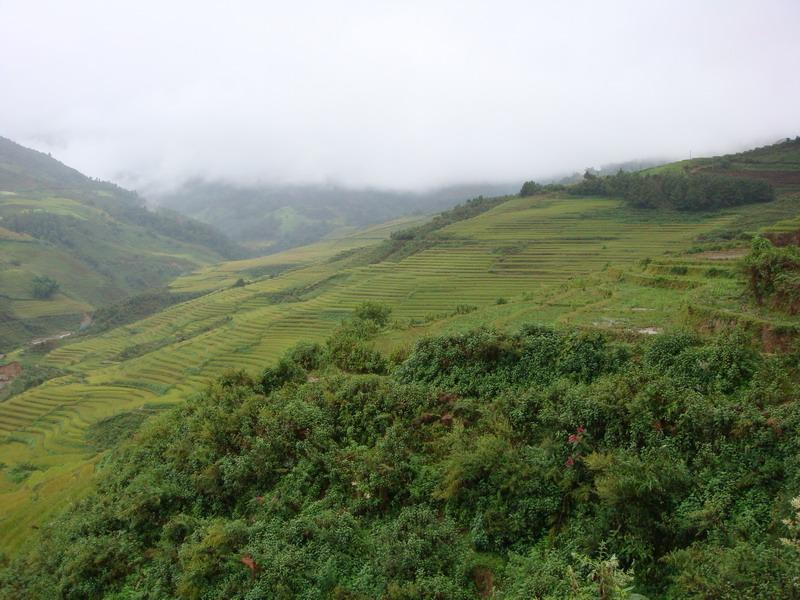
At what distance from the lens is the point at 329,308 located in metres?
48.3

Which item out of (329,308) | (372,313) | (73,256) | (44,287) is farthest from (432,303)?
(73,256)

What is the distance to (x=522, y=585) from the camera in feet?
24.6

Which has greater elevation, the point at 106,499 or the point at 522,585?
the point at 522,585

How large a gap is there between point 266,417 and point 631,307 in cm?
1293

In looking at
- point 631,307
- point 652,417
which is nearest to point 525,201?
point 631,307

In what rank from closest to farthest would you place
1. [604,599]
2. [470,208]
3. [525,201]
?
[604,599] → [525,201] → [470,208]

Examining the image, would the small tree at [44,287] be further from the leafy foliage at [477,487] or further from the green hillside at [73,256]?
the leafy foliage at [477,487]

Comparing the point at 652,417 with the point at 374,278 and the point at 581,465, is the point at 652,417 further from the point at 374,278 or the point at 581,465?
the point at 374,278

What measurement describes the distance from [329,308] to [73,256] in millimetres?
120494

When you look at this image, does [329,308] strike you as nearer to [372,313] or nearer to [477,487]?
[372,313]

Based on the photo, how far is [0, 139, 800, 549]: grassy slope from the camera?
20.9 metres

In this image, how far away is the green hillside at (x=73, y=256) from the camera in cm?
9750

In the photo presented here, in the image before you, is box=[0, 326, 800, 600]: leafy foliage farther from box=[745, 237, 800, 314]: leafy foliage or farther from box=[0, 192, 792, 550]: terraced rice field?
box=[0, 192, 792, 550]: terraced rice field

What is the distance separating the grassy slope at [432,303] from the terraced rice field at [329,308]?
0.56 feet
